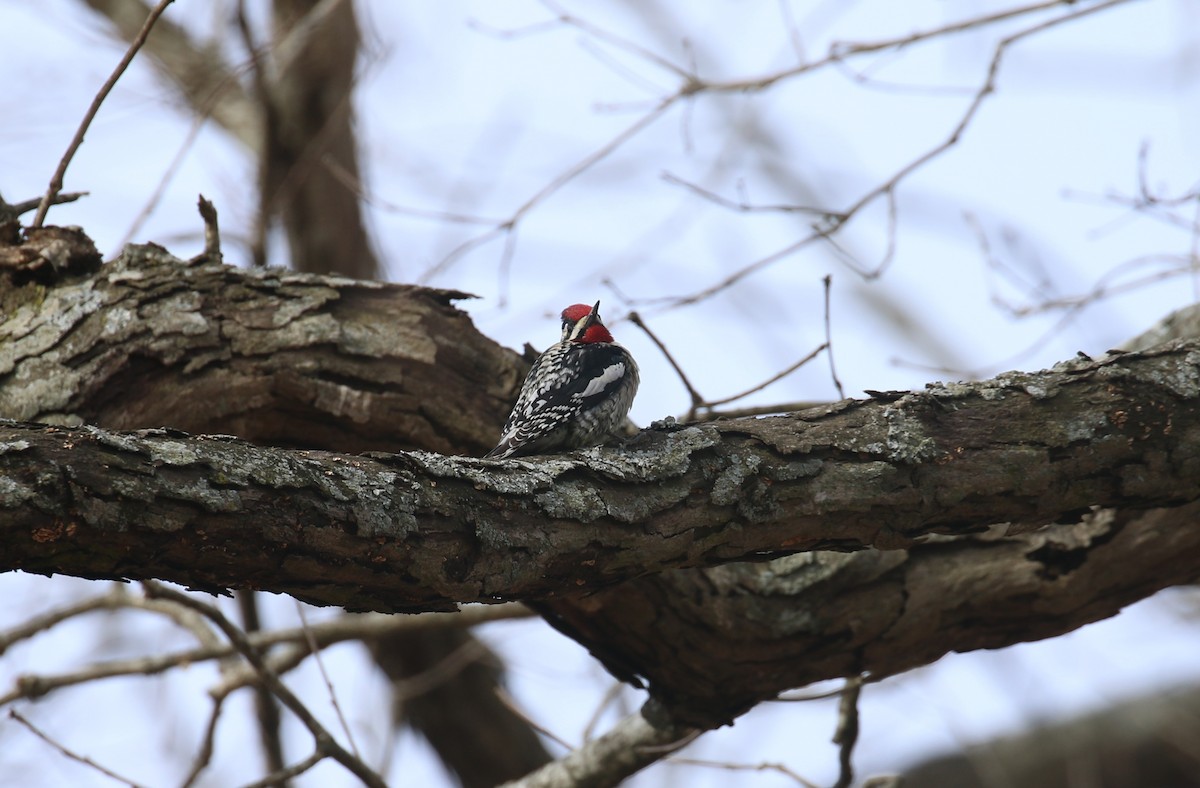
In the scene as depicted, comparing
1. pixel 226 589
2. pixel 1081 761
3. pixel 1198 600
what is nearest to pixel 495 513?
pixel 226 589

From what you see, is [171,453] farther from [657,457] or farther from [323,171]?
[323,171]

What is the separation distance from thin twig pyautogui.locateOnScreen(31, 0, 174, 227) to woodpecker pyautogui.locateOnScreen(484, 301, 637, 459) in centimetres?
151

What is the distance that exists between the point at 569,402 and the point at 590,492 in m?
1.00

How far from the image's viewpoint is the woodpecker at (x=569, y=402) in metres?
3.51

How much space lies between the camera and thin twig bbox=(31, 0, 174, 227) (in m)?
3.01

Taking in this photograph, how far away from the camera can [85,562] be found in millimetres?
2033

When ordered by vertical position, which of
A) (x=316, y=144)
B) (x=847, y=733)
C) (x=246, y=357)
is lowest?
(x=847, y=733)

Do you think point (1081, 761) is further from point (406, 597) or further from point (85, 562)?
point (85, 562)

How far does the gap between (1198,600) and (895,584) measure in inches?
185

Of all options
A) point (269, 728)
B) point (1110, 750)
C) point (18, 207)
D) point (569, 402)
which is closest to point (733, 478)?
point (569, 402)

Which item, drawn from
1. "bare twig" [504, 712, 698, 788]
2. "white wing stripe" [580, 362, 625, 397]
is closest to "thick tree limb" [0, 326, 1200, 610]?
"white wing stripe" [580, 362, 625, 397]

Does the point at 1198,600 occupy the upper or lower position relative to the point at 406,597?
upper

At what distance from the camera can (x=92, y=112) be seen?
3104mm

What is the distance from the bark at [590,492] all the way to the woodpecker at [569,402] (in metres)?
0.21
